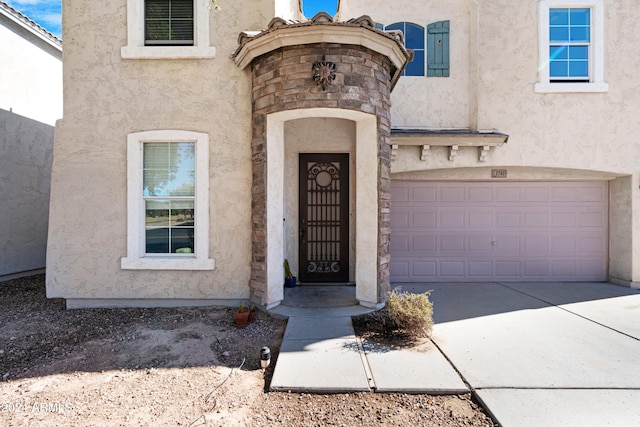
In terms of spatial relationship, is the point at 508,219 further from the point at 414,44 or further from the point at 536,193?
the point at 414,44

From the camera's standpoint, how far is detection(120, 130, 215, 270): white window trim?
215 inches

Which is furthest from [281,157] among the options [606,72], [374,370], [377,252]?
[606,72]

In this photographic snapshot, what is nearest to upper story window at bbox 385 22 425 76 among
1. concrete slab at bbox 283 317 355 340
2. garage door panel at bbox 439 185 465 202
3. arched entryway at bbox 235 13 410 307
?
arched entryway at bbox 235 13 410 307

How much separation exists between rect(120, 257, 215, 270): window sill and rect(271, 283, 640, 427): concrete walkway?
1.83 metres

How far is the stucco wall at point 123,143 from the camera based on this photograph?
550 centimetres

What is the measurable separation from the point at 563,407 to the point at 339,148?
5353 millimetres

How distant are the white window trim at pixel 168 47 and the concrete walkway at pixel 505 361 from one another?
15.7 ft

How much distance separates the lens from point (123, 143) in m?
5.50

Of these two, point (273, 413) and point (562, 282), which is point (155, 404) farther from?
point (562, 282)

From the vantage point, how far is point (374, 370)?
3473 millimetres

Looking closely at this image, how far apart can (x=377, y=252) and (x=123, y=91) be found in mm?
5195

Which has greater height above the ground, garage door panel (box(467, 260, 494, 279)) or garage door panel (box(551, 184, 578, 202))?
garage door panel (box(551, 184, 578, 202))

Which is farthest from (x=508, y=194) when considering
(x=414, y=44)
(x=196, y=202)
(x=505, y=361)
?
(x=196, y=202)

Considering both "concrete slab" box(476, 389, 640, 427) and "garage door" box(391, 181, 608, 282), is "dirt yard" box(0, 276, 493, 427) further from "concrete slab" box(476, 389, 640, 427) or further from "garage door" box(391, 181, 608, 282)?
"garage door" box(391, 181, 608, 282)
